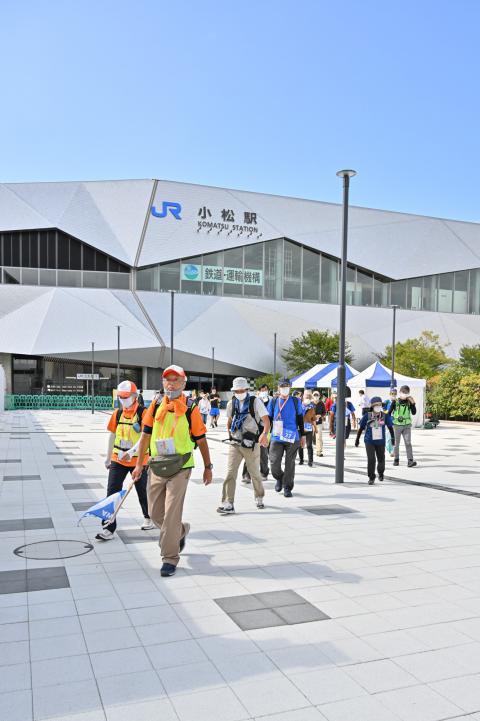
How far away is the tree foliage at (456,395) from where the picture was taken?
30.8 meters

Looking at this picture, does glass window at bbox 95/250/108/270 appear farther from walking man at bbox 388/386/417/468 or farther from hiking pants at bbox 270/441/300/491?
hiking pants at bbox 270/441/300/491

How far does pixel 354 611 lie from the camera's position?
4.27 meters

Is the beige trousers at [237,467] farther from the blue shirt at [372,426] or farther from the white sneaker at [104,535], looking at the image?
the blue shirt at [372,426]

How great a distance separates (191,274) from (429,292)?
22941 mm

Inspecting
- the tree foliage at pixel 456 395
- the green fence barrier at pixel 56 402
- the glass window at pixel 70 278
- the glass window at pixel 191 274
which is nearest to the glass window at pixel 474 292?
the glass window at pixel 191 274

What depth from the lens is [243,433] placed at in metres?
7.68

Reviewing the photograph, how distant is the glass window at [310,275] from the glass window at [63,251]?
19983 millimetres

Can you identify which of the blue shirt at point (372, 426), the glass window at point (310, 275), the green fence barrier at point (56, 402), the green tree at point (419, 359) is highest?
the glass window at point (310, 275)

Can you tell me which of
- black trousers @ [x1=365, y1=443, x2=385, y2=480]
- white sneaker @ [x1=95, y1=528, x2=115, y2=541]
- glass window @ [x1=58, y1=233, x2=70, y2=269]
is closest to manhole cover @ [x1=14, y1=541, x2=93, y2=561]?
white sneaker @ [x1=95, y1=528, x2=115, y2=541]

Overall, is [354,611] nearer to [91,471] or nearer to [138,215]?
[91,471]

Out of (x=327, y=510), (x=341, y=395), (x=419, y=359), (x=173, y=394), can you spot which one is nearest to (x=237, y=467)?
(x=327, y=510)

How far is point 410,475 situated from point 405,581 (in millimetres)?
6495

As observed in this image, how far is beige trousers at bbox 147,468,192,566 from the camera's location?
16.7ft

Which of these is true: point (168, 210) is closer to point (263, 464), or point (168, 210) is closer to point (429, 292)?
point (429, 292)
